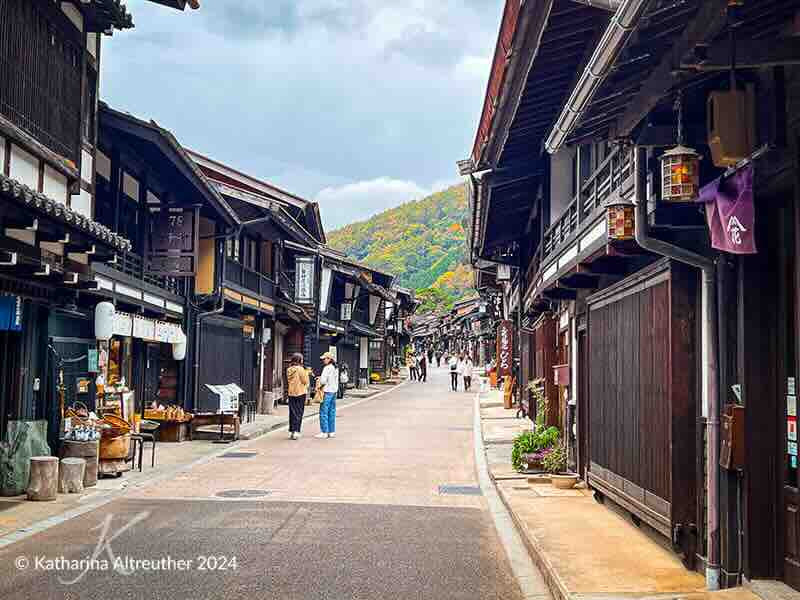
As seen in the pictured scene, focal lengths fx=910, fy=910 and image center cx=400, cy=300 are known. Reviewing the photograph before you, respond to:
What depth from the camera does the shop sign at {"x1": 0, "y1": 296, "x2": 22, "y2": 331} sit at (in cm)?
1262

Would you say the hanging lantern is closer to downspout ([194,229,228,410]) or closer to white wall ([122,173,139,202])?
white wall ([122,173,139,202])

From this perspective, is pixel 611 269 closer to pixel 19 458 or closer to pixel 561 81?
pixel 561 81

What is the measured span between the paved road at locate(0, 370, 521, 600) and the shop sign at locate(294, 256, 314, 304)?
14861 millimetres

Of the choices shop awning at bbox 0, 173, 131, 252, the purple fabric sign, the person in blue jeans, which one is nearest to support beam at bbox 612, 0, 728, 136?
the purple fabric sign

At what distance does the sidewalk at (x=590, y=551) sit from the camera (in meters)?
7.59

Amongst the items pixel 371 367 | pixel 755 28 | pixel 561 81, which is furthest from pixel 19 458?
pixel 371 367

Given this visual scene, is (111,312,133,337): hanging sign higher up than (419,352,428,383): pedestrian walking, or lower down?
higher up

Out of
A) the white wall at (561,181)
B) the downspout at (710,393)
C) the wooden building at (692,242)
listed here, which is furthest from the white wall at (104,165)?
the downspout at (710,393)

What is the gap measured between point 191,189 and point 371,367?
1577 inches

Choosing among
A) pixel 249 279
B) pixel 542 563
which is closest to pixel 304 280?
pixel 249 279

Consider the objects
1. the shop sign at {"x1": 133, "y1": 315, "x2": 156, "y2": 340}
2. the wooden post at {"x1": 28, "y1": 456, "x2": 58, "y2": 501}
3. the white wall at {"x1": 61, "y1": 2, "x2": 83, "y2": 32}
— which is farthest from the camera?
the shop sign at {"x1": 133, "y1": 315, "x2": 156, "y2": 340}

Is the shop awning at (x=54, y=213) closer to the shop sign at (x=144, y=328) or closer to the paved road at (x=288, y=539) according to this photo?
the shop sign at (x=144, y=328)

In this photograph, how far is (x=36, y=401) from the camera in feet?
46.0

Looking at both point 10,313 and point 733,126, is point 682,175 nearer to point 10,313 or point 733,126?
point 733,126
